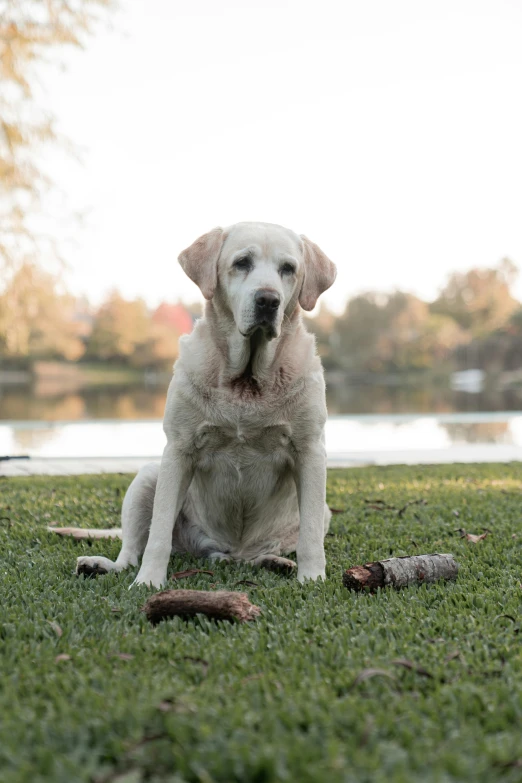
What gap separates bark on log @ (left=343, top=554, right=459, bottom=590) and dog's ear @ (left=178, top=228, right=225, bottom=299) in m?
1.45

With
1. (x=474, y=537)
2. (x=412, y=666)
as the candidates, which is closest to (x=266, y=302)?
(x=412, y=666)

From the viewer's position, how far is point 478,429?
558 inches

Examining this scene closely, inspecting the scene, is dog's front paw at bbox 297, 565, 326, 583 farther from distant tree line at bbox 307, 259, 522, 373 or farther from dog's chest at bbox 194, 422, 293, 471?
distant tree line at bbox 307, 259, 522, 373

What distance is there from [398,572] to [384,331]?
3343 inches

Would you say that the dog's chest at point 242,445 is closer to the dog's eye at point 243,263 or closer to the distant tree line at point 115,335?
the dog's eye at point 243,263

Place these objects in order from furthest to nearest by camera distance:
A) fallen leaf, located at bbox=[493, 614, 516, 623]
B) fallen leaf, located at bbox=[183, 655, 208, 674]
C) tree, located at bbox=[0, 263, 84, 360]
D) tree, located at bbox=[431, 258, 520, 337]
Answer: tree, located at bbox=[431, 258, 520, 337]
tree, located at bbox=[0, 263, 84, 360]
fallen leaf, located at bbox=[493, 614, 516, 623]
fallen leaf, located at bbox=[183, 655, 208, 674]

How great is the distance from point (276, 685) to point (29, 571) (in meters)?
1.72

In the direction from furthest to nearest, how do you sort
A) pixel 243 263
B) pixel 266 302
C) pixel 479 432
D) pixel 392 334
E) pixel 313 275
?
pixel 392 334 < pixel 479 432 < pixel 313 275 < pixel 243 263 < pixel 266 302

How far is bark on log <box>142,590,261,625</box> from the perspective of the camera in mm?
2668

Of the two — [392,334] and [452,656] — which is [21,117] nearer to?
[452,656]

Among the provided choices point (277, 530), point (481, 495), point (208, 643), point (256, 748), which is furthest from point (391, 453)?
point (256, 748)

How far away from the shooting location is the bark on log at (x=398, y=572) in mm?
3092

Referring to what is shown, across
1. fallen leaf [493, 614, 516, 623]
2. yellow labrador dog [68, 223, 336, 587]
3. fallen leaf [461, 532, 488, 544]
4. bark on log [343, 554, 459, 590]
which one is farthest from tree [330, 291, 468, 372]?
fallen leaf [493, 614, 516, 623]

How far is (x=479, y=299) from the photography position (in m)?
88.4
